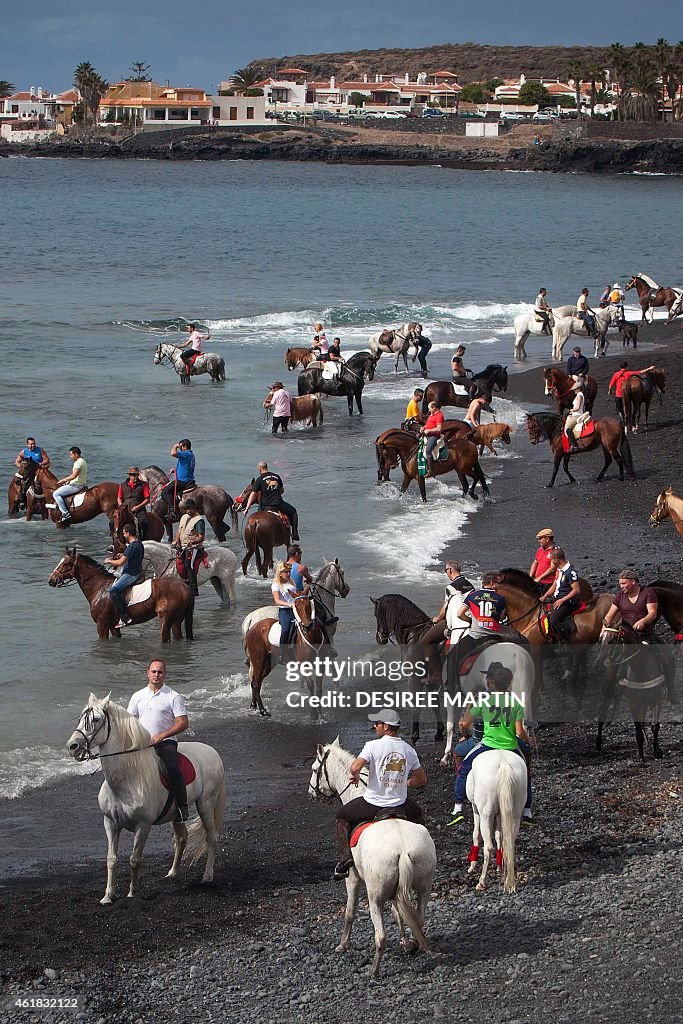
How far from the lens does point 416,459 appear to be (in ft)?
85.5

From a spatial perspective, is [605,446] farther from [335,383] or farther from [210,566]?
[210,566]

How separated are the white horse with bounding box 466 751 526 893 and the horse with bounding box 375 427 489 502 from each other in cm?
1512

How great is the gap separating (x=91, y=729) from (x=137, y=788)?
0.71 metres

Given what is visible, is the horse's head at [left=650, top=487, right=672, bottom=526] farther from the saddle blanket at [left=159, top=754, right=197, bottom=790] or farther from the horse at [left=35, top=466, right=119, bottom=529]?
the saddle blanket at [left=159, top=754, right=197, bottom=790]

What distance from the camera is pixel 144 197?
137 m

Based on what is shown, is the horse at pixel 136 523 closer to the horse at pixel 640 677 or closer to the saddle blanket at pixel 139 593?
the saddle blanket at pixel 139 593

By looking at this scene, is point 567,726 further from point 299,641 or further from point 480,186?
point 480,186

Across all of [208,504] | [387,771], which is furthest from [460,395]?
[387,771]

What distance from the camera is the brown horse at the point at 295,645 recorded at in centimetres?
1511

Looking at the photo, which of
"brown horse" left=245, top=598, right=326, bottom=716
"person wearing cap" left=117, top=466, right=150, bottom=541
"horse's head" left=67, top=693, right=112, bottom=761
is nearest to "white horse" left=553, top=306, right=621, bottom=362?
"person wearing cap" left=117, top=466, right=150, bottom=541

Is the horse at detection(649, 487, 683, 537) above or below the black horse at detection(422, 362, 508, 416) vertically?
below

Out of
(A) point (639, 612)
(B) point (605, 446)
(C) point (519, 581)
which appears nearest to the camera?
(A) point (639, 612)

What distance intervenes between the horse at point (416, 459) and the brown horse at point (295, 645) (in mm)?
10763

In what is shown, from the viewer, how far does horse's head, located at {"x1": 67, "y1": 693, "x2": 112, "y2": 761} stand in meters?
10.8
